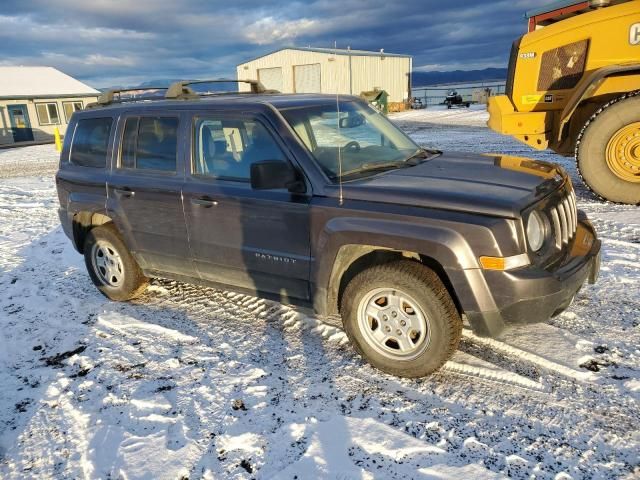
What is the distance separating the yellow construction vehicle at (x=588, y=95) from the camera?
6742 mm

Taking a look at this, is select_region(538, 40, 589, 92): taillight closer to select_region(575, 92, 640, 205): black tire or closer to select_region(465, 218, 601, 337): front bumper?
select_region(575, 92, 640, 205): black tire

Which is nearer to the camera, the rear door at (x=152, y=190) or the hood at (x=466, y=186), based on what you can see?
the hood at (x=466, y=186)

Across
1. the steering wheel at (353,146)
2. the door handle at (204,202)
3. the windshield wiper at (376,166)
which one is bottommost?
the door handle at (204,202)

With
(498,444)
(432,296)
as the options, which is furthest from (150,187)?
(498,444)

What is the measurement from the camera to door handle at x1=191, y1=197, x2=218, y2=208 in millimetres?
3885

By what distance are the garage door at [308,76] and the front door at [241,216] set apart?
31096 mm

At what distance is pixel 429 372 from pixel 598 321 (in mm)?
1668

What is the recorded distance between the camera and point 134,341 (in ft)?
13.5

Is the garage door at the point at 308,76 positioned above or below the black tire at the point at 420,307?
above

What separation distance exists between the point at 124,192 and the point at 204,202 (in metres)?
1.05

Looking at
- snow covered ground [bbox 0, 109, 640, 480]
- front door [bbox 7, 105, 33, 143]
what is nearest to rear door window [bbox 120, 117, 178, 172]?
snow covered ground [bbox 0, 109, 640, 480]

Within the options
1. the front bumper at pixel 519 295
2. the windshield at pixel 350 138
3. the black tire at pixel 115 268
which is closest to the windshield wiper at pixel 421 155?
the windshield at pixel 350 138

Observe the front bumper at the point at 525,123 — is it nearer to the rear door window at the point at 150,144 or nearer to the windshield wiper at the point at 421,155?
the windshield wiper at the point at 421,155

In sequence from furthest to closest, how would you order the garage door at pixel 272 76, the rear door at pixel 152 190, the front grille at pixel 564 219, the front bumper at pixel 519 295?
the garage door at pixel 272 76, the rear door at pixel 152 190, the front grille at pixel 564 219, the front bumper at pixel 519 295
